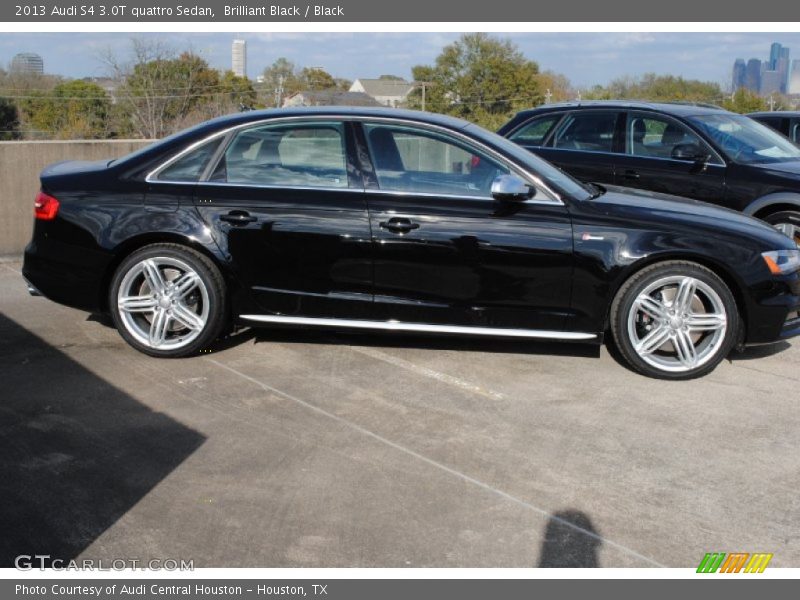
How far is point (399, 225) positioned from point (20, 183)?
198 inches

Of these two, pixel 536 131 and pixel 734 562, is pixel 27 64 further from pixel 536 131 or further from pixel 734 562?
pixel 734 562

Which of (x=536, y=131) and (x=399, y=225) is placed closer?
(x=399, y=225)

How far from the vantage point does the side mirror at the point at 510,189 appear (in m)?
5.70

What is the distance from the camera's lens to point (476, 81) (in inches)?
1447

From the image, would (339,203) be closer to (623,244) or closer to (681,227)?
(623,244)

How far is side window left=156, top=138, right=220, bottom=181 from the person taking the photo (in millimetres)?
→ 6078

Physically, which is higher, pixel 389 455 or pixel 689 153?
pixel 689 153

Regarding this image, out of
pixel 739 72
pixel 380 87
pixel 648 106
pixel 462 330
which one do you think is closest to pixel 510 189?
pixel 462 330

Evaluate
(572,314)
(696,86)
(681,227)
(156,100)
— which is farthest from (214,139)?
(696,86)

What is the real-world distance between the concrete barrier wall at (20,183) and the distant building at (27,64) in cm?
2485

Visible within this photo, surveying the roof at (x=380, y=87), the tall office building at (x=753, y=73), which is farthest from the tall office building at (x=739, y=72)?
the roof at (x=380, y=87)

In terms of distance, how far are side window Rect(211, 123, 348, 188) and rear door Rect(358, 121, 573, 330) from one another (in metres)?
0.31

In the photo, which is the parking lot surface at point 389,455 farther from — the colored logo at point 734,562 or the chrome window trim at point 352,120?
the chrome window trim at point 352,120

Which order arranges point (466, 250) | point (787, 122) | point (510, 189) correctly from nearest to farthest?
point (510, 189)
point (466, 250)
point (787, 122)
